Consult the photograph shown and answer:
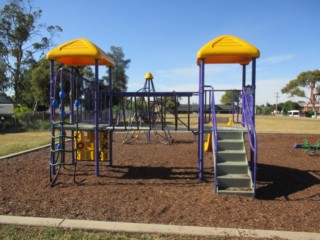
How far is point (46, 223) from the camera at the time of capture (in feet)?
13.6

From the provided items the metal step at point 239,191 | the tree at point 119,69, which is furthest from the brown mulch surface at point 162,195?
the tree at point 119,69

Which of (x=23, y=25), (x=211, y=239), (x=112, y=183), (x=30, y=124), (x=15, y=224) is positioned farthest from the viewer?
(x=23, y=25)

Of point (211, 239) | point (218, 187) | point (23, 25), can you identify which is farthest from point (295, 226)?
point (23, 25)

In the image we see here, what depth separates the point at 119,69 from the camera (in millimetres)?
49906

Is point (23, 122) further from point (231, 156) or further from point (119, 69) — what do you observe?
point (119, 69)

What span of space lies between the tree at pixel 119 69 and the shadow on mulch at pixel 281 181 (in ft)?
Result: 133

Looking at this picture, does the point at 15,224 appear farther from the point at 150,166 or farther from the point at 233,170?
the point at 150,166

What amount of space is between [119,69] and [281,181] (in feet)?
148

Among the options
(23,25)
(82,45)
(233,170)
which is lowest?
(233,170)

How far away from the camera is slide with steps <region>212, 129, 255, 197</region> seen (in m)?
5.70

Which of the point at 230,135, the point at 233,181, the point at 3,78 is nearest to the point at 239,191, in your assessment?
the point at 233,181

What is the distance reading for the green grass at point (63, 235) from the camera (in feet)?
12.3

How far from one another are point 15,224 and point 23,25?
3258cm

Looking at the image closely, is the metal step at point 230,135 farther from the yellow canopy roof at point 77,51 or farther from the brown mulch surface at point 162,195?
the yellow canopy roof at point 77,51
